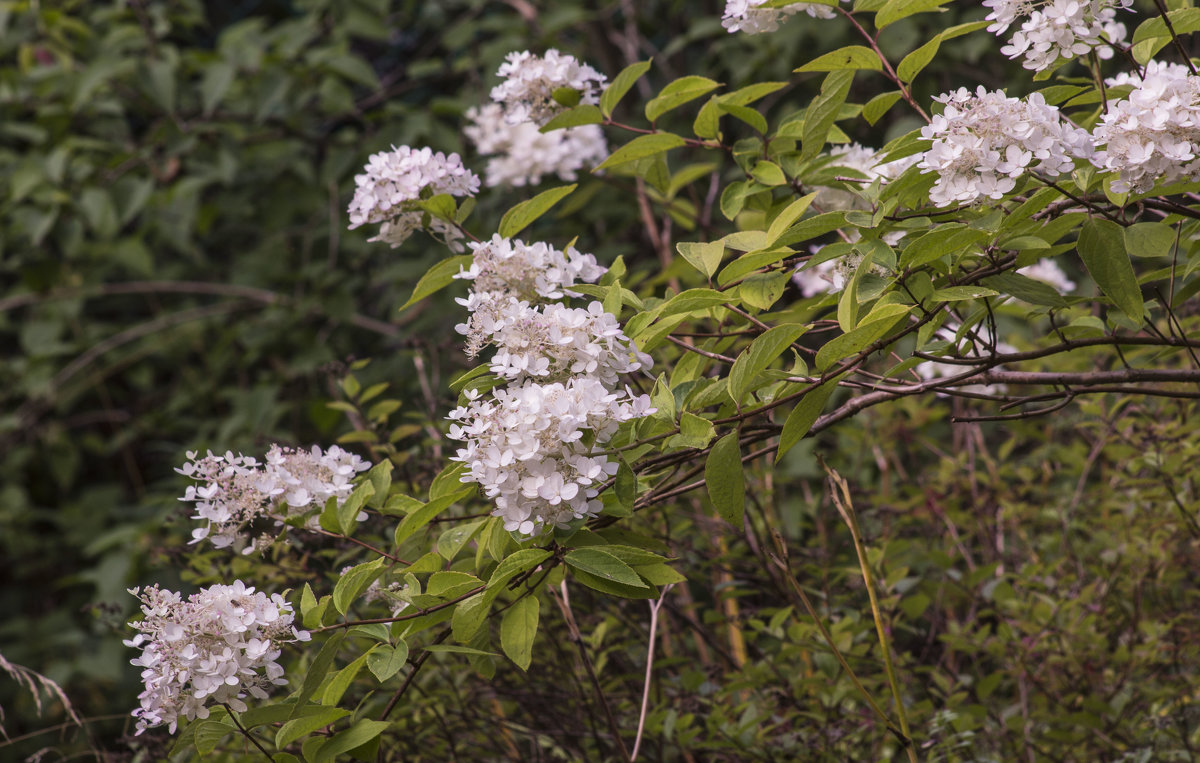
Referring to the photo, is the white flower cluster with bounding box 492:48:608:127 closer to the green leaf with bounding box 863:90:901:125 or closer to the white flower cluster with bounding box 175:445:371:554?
the green leaf with bounding box 863:90:901:125

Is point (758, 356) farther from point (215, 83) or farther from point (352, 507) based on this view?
point (215, 83)

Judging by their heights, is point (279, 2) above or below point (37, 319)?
above

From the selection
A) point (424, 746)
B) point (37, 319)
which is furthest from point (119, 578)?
point (424, 746)

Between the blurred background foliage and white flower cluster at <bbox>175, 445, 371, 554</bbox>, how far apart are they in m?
0.30

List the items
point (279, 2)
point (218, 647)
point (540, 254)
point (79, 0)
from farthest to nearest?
point (279, 2) → point (79, 0) → point (540, 254) → point (218, 647)

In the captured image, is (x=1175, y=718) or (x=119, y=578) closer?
(x=1175, y=718)

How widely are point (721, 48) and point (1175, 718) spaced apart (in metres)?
2.05

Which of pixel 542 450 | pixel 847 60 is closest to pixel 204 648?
pixel 542 450

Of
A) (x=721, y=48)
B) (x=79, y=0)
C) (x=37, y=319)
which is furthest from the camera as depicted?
(x=37, y=319)

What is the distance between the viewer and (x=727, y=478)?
79 centimetres

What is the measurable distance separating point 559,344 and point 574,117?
0.47m

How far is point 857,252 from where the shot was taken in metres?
0.91

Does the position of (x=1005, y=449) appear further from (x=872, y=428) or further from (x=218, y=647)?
(x=218, y=647)

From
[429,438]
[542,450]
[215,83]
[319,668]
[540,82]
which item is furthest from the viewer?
[215,83]
